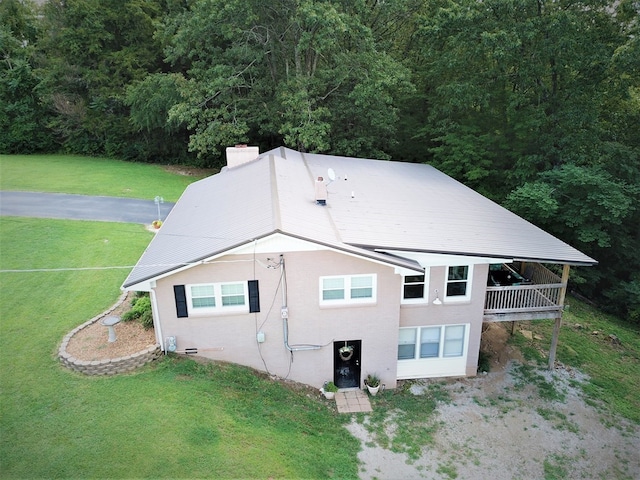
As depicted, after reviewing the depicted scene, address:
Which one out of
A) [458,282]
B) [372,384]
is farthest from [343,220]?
[372,384]

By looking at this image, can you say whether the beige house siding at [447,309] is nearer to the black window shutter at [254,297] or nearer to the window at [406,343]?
the window at [406,343]

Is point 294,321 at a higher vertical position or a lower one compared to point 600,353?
higher

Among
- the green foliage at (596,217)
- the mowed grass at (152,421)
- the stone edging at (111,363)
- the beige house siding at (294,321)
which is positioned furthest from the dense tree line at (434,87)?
the stone edging at (111,363)

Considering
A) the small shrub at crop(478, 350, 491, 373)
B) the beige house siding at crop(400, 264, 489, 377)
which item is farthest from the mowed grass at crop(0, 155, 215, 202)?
the small shrub at crop(478, 350, 491, 373)

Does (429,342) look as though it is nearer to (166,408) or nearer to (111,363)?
(166,408)

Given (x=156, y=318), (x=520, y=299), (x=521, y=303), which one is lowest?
(x=521, y=303)

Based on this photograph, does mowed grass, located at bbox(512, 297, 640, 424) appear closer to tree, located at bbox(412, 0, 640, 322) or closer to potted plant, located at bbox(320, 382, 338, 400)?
tree, located at bbox(412, 0, 640, 322)

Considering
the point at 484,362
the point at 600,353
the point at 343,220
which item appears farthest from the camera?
the point at 600,353
